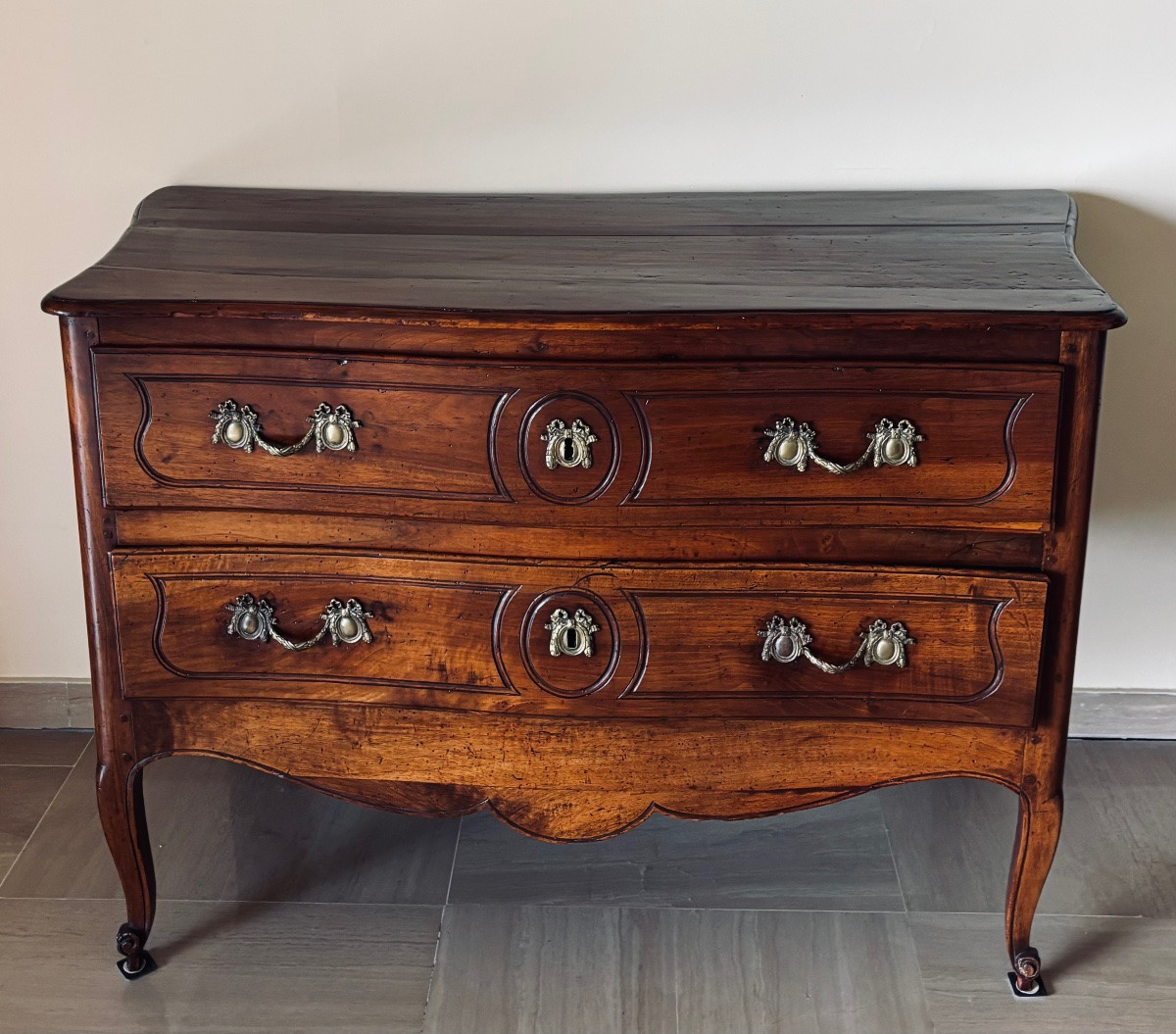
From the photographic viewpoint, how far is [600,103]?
181cm

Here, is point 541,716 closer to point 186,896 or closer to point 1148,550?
point 186,896

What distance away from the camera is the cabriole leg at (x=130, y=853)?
159 centimetres

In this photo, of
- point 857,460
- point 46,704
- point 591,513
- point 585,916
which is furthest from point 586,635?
point 46,704

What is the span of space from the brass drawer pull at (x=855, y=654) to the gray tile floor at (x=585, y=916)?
1.56 ft

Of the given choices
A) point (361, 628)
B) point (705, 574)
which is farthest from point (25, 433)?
point (705, 574)

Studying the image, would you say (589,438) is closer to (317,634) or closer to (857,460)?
(857,460)

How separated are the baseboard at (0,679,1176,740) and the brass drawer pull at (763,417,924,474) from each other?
94 centimetres

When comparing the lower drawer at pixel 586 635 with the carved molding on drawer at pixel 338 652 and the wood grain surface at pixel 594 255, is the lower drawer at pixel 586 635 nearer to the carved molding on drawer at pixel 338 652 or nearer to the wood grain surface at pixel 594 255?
the carved molding on drawer at pixel 338 652

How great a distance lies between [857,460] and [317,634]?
2.08ft

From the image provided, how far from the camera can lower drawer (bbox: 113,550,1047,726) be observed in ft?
4.74

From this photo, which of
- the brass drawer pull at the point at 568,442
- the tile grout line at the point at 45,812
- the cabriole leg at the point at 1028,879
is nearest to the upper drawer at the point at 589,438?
the brass drawer pull at the point at 568,442

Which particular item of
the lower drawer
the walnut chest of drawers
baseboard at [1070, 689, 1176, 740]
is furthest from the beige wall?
the lower drawer

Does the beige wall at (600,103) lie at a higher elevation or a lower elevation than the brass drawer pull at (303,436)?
higher

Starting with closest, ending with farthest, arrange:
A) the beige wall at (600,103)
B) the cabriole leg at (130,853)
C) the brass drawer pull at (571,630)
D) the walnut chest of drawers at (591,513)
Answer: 1. the walnut chest of drawers at (591,513)
2. the brass drawer pull at (571,630)
3. the cabriole leg at (130,853)
4. the beige wall at (600,103)
